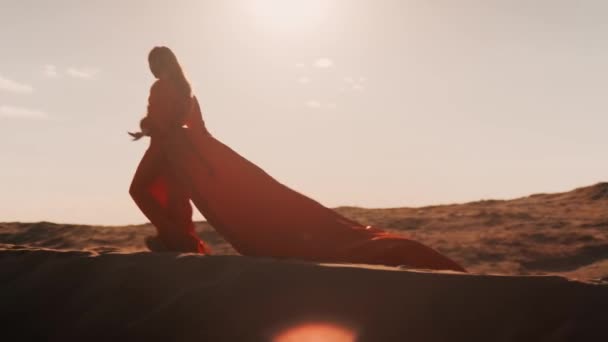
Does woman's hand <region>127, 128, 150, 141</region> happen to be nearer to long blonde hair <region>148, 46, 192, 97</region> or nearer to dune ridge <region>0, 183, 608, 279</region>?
long blonde hair <region>148, 46, 192, 97</region>

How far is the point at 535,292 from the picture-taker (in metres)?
2.61

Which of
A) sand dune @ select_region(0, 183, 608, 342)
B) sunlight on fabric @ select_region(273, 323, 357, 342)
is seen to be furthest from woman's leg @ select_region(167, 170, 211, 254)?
sunlight on fabric @ select_region(273, 323, 357, 342)

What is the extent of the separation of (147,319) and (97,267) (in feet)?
2.43

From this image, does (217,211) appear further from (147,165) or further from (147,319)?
(147,319)

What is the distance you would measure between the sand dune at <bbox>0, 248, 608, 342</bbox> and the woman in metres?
1.00

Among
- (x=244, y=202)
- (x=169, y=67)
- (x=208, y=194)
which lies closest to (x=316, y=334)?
(x=244, y=202)

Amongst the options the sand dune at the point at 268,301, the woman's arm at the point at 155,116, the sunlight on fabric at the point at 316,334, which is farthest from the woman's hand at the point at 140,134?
the sunlight on fabric at the point at 316,334

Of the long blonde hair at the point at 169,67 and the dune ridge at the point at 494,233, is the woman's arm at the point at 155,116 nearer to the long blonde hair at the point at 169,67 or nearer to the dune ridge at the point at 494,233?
the long blonde hair at the point at 169,67

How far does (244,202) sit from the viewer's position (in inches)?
191

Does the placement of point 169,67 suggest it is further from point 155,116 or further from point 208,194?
point 208,194

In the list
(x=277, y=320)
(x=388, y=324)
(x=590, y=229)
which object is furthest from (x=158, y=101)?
(x=590, y=229)

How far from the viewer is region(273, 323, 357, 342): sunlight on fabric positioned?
2.73m

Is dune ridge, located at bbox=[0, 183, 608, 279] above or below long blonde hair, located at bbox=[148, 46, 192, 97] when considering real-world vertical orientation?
below

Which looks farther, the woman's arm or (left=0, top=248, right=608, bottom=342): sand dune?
the woman's arm
